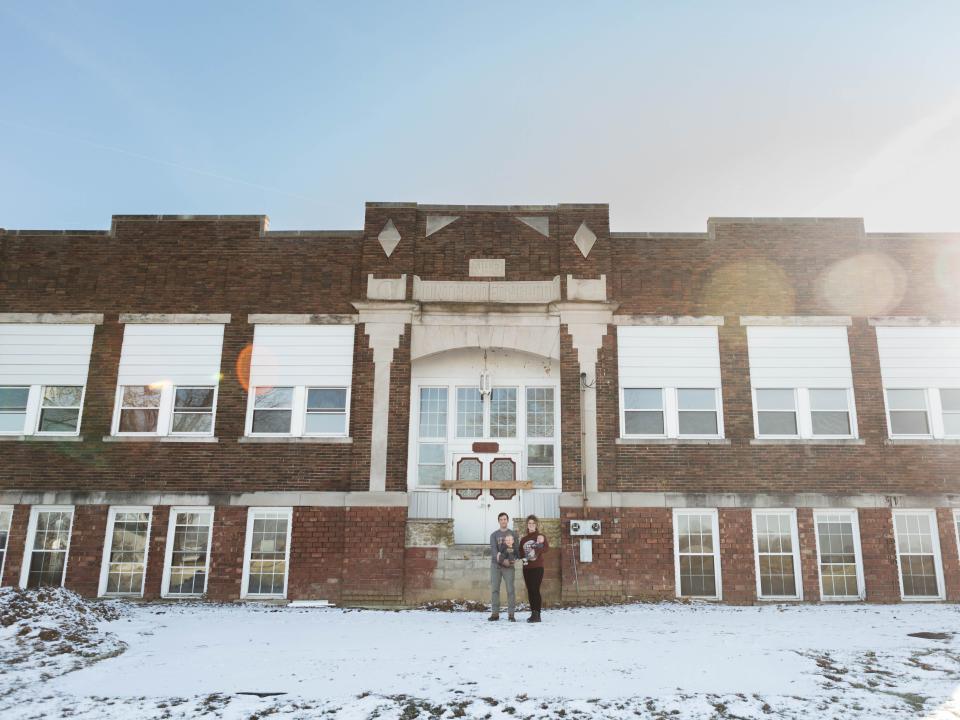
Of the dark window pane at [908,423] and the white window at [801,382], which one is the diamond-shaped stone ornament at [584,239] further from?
the dark window pane at [908,423]

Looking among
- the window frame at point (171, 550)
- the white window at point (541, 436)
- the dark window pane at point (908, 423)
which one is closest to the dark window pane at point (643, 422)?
the white window at point (541, 436)

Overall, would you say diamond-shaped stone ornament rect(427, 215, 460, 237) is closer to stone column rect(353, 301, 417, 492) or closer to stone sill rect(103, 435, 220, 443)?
stone column rect(353, 301, 417, 492)

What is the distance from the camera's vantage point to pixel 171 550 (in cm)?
1462

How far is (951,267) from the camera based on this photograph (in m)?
16.0

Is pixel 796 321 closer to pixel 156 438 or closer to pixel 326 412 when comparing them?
pixel 326 412

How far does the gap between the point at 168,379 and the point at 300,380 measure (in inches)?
112

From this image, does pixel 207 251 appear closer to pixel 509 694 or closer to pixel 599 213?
pixel 599 213

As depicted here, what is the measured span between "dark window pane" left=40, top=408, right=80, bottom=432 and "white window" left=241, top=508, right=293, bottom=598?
173 inches

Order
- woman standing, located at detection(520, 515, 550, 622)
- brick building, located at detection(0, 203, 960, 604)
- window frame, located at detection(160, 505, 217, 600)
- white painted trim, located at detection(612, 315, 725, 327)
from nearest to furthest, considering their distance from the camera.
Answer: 1. woman standing, located at detection(520, 515, 550, 622)
2. window frame, located at detection(160, 505, 217, 600)
3. brick building, located at detection(0, 203, 960, 604)
4. white painted trim, located at detection(612, 315, 725, 327)

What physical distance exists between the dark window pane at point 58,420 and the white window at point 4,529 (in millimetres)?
1725

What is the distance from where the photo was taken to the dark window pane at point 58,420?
15367mm

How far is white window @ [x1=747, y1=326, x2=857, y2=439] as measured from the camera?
1527cm

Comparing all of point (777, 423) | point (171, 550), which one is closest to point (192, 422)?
point (171, 550)

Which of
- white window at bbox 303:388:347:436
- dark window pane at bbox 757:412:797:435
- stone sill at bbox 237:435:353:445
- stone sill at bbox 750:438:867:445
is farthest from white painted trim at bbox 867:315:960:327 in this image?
stone sill at bbox 237:435:353:445
